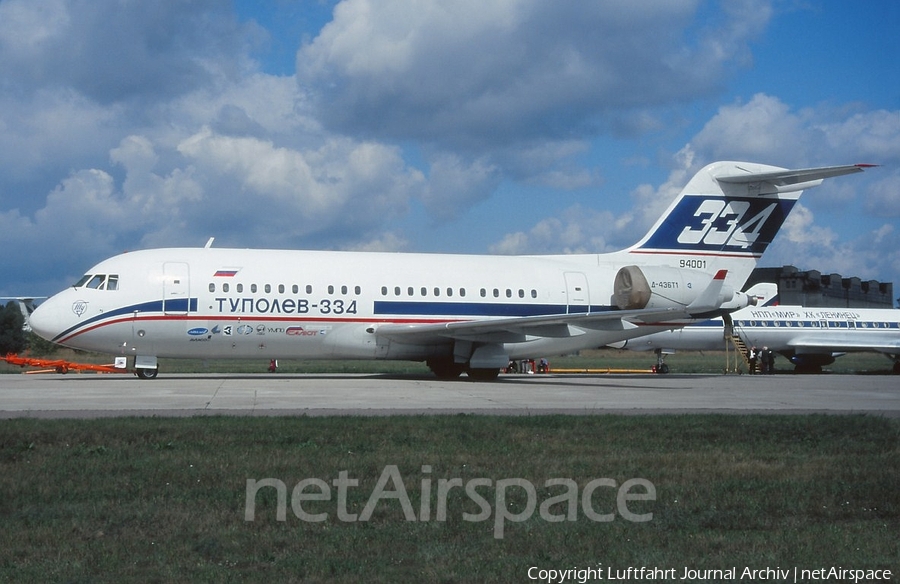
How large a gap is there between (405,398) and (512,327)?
7.64m

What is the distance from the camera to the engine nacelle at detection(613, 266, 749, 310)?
2922cm

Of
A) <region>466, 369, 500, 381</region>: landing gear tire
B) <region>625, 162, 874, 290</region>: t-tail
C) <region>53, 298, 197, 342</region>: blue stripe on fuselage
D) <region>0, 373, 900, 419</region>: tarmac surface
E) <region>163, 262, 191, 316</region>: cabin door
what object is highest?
<region>625, 162, 874, 290</region>: t-tail

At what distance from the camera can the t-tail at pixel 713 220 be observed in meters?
31.2

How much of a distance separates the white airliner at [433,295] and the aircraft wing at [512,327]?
6 centimetres

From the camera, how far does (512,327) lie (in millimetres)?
26391

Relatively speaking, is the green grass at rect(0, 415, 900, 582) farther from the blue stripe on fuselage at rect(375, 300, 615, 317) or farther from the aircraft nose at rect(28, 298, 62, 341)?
the blue stripe on fuselage at rect(375, 300, 615, 317)

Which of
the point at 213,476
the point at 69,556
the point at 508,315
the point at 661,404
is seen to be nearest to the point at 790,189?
the point at 508,315

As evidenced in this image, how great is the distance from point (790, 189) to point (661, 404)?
1608cm

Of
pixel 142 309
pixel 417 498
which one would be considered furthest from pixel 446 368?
pixel 417 498

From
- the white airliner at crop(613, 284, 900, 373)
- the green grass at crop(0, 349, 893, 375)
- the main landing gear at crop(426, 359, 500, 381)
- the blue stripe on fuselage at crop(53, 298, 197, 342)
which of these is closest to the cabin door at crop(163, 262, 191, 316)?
the blue stripe on fuselage at crop(53, 298, 197, 342)

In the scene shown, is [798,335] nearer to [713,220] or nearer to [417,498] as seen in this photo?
[713,220]

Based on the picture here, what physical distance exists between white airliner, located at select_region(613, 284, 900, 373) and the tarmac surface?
694 inches

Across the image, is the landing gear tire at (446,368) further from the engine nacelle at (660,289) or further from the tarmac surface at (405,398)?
the engine nacelle at (660,289)

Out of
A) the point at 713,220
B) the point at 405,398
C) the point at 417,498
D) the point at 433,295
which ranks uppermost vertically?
the point at 713,220
